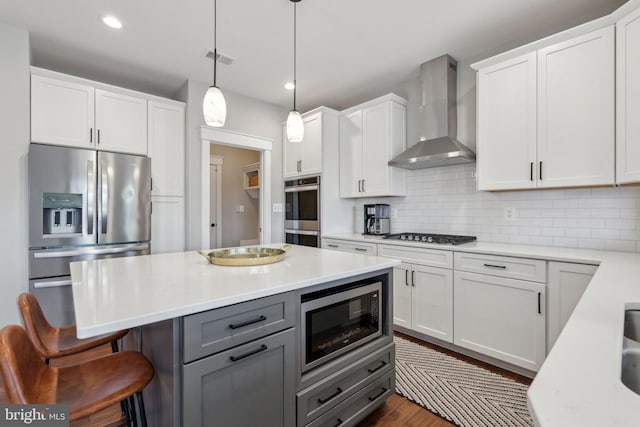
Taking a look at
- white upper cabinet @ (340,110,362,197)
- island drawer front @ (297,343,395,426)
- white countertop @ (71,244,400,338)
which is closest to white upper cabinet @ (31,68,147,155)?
white countertop @ (71,244,400,338)

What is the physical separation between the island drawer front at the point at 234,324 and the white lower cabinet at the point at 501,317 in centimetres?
173

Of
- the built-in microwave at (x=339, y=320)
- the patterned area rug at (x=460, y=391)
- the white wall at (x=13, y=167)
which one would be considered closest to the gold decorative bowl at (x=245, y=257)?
the built-in microwave at (x=339, y=320)

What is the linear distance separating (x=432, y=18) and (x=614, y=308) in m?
2.35

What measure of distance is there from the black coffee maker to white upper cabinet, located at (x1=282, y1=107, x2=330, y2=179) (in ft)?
2.56

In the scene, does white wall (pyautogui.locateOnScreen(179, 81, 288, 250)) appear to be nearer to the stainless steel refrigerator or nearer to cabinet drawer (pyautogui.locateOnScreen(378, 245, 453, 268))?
the stainless steel refrigerator

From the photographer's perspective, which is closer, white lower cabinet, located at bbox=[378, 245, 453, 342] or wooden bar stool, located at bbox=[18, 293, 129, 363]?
wooden bar stool, located at bbox=[18, 293, 129, 363]

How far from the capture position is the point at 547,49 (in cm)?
224

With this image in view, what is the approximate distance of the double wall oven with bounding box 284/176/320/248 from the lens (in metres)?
3.74

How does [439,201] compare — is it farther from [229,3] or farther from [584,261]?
[229,3]

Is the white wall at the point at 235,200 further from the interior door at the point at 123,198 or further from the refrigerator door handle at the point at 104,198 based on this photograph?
the refrigerator door handle at the point at 104,198

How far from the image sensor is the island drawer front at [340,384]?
135 centimetres

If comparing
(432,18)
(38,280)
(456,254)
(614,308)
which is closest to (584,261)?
(456,254)

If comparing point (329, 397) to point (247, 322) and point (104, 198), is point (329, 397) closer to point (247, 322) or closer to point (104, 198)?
point (247, 322)

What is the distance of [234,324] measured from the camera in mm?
1143
